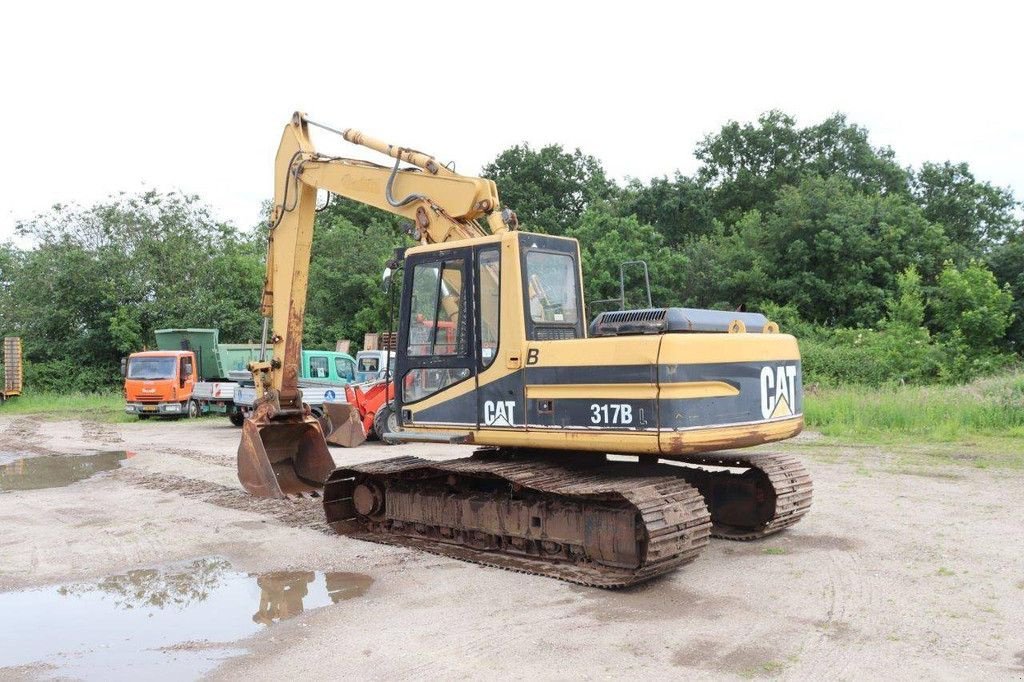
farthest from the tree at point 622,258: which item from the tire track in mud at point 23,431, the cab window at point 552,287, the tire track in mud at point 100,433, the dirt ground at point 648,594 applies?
the cab window at point 552,287

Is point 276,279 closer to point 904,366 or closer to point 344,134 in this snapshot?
point 344,134

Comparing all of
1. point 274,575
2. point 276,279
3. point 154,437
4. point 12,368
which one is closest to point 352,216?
point 12,368

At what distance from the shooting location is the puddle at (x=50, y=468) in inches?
514

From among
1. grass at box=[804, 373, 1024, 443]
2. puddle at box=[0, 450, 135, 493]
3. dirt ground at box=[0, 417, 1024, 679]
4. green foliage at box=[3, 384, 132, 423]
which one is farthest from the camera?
green foliage at box=[3, 384, 132, 423]

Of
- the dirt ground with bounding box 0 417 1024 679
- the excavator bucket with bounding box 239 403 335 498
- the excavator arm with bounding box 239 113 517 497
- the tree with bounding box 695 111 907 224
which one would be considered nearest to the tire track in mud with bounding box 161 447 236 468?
the dirt ground with bounding box 0 417 1024 679

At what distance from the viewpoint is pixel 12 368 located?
1303 inches

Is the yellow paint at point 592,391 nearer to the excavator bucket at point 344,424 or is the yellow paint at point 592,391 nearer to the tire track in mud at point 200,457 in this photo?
the excavator bucket at point 344,424

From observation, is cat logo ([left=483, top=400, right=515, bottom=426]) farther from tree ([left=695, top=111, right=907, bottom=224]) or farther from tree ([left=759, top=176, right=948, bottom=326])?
tree ([left=695, top=111, right=907, bottom=224])

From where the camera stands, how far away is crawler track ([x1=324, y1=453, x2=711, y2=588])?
674 centimetres

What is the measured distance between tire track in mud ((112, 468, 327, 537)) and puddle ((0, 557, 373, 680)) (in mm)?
1622

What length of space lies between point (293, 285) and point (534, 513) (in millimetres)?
4491

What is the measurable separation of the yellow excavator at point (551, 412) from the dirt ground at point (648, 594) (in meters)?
0.43

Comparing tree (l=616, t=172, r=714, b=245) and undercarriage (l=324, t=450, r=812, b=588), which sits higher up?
tree (l=616, t=172, r=714, b=245)

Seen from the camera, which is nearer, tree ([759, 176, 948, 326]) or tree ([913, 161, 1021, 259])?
Answer: tree ([759, 176, 948, 326])
